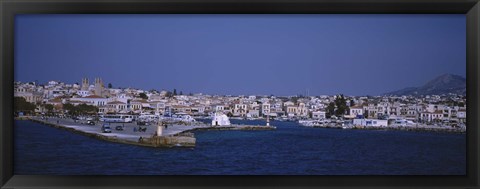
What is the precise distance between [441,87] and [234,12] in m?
1.49

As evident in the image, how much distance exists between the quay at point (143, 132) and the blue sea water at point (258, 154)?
3 centimetres

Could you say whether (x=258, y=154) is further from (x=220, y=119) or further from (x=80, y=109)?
(x=80, y=109)

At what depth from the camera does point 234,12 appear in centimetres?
345

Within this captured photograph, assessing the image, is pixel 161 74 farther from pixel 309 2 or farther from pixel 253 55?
pixel 309 2

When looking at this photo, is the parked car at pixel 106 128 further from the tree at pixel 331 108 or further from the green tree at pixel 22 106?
the tree at pixel 331 108

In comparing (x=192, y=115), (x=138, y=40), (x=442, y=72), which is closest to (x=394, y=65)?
(x=442, y=72)

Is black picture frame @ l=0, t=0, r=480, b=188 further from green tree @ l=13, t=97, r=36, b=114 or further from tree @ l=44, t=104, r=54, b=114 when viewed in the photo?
tree @ l=44, t=104, r=54, b=114

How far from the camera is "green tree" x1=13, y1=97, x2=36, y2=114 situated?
11.6 ft

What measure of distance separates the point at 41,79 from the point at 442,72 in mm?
2682

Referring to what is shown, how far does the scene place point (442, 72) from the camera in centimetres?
371

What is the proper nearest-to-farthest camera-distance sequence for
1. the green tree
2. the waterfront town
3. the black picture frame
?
the black picture frame → the green tree → the waterfront town

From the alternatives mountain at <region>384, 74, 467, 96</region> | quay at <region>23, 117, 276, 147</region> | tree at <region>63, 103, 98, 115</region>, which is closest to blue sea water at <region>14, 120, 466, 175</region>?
quay at <region>23, 117, 276, 147</region>

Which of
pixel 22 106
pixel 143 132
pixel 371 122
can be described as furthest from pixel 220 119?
pixel 22 106

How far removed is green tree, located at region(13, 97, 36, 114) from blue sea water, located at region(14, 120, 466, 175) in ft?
0.28
